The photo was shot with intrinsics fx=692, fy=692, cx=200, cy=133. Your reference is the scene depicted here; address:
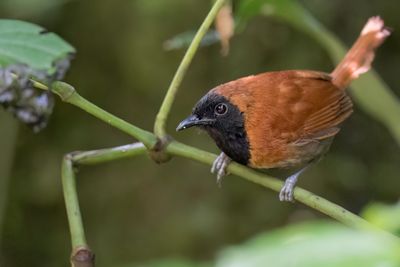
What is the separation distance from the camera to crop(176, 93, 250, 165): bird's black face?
1.84 metres

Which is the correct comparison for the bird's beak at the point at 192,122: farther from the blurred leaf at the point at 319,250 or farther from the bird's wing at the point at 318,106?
the blurred leaf at the point at 319,250

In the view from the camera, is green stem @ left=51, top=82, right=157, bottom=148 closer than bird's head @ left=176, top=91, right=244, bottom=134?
Yes

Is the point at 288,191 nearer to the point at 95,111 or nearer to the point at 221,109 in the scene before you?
the point at 95,111

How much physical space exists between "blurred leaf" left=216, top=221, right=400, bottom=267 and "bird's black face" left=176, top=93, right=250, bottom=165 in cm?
142

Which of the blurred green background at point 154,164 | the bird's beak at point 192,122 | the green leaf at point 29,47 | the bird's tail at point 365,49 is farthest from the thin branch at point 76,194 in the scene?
the blurred green background at point 154,164

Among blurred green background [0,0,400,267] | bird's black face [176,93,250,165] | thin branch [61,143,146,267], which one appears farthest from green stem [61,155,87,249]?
blurred green background [0,0,400,267]

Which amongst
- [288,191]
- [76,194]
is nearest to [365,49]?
[288,191]

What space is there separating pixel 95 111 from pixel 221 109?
79 cm

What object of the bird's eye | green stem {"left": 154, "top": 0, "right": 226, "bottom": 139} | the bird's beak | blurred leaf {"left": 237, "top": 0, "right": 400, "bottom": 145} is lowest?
green stem {"left": 154, "top": 0, "right": 226, "bottom": 139}

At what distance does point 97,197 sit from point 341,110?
6.51 feet

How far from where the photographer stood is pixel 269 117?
1873 millimetres

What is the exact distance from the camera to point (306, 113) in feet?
6.45

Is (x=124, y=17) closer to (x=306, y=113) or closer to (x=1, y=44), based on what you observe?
(x=306, y=113)

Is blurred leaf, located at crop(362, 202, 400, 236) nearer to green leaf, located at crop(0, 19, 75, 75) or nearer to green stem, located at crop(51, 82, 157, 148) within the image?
green leaf, located at crop(0, 19, 75, 75)
